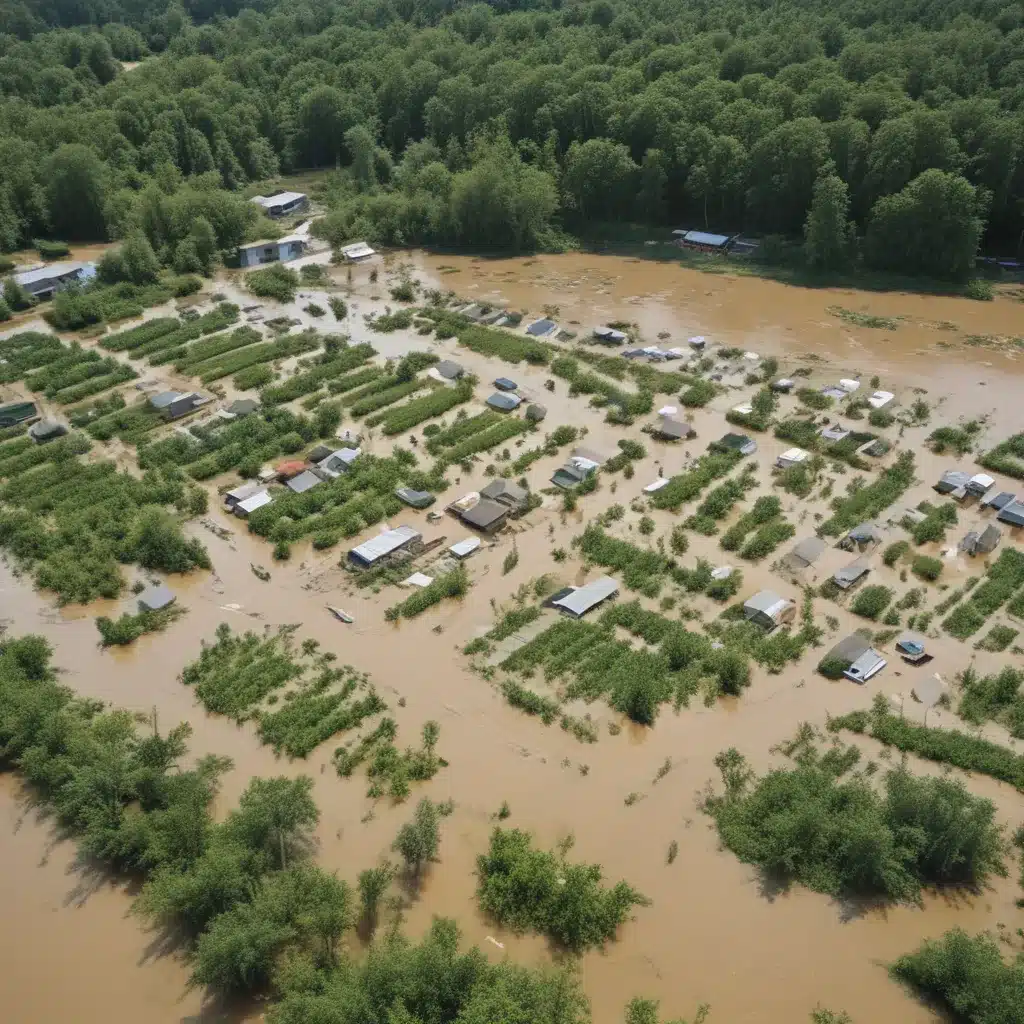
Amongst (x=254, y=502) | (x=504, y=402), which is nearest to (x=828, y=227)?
(x=504, y=402)

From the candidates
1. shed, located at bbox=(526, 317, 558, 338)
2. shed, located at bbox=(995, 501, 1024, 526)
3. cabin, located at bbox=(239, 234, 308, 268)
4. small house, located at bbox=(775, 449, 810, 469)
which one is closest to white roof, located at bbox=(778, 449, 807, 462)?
small house, located at bbox=(775, 449, 810, 469)

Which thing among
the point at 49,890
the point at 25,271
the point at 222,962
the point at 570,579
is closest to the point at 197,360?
the point at 25,271

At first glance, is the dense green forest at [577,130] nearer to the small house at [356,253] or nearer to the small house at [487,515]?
the small house at [356,253]

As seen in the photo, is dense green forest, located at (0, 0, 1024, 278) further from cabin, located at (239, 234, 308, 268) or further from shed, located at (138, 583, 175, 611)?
shed, located at (138, 583, 175, 611)

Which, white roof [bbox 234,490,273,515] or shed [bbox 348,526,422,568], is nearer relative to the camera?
Result: shed [bbox 348,526,422,568]

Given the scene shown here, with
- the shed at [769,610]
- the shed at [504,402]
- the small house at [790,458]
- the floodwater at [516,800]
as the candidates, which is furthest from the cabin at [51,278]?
the shed at [769,610]

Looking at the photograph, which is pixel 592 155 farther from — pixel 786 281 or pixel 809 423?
pixel 809 423
